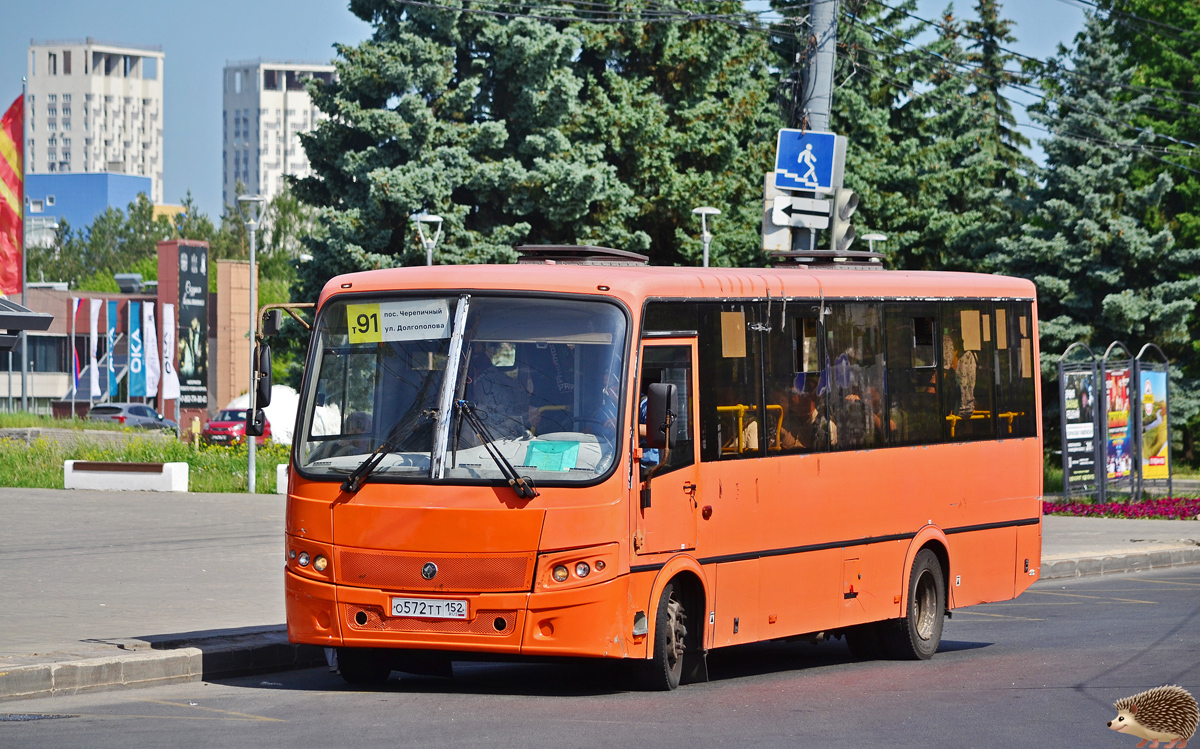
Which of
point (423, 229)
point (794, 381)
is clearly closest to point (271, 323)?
point (794, 381)

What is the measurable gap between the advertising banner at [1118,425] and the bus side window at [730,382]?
1945 cm

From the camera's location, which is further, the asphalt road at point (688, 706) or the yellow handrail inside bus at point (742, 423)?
the yellow handrail inside bus at point (742, 423)

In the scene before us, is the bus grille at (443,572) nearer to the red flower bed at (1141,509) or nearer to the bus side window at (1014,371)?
the bus side window at (1014,371)

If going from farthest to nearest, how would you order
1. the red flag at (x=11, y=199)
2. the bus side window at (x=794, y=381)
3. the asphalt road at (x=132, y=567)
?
1. the red flag at (x=11, y=199)
2. the asphalt road at (x=132, y=567)
3. the bus side window at (x=794, y=381)

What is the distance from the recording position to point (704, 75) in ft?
148

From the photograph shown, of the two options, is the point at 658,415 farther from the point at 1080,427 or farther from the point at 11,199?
the point at 1080,427

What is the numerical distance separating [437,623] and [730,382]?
2666 mm

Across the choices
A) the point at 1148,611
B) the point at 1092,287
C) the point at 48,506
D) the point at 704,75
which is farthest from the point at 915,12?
the point at 1148,611

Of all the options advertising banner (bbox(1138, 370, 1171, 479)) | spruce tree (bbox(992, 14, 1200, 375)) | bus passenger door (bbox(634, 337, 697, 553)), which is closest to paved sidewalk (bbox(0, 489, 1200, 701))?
bus passenger door (bbox(634, 337, 697, 553))

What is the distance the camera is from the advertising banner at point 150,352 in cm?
6919

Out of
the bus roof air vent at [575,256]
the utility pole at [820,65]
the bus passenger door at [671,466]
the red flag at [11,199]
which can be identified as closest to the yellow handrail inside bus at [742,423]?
the bus passenger door at [671,466]

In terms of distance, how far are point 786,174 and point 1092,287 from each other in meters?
25.6

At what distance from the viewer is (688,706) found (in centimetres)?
960

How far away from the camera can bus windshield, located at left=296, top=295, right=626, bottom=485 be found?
32.2 ft
